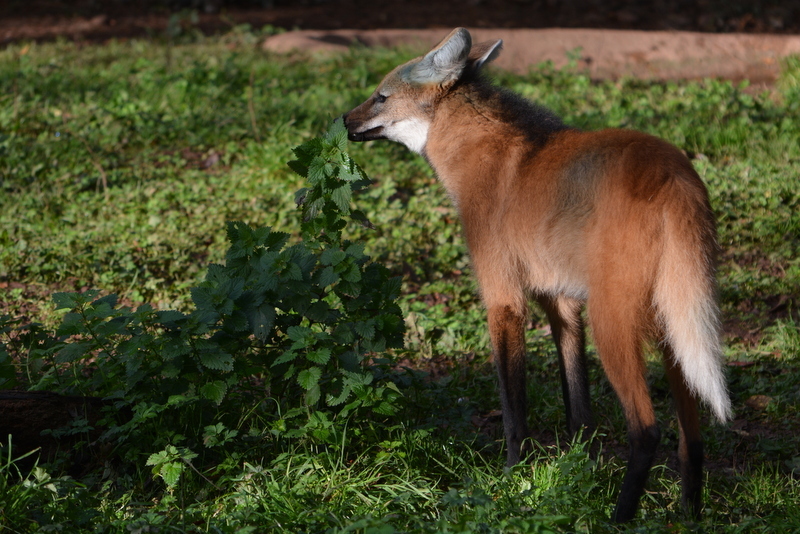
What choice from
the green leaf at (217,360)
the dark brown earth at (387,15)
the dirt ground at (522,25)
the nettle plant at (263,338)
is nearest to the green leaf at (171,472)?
the nettle plant at (263,338)

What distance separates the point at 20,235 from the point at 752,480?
446 cm

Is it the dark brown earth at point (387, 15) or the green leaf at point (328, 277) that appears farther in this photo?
the dark brown earth at point (387, 15)

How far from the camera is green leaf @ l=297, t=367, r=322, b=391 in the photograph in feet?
9.16

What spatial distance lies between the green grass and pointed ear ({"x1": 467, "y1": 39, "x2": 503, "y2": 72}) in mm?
1433

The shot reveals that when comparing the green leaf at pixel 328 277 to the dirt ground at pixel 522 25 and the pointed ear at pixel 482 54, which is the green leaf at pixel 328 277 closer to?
the pointed ear at pixel 482 54

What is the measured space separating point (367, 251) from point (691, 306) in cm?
260

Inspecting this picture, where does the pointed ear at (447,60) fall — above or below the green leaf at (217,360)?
above

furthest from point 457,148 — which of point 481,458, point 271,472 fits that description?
point 271,472

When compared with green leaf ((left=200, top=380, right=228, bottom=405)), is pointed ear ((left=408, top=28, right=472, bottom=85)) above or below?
above

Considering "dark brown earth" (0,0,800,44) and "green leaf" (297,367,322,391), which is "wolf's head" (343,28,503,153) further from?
"dark brown earth" (0,0,800,44)

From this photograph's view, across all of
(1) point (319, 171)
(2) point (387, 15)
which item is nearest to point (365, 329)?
(1) point (319, 171)

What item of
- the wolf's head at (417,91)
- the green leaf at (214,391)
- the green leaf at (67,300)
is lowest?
the green leaf at (214,391)

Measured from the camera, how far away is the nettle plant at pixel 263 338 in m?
2.81

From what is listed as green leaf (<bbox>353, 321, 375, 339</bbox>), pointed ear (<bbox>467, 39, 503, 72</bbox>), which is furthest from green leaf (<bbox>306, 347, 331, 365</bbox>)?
pointed ear (<bbox>467, 39, 503, 72</bbox>)
